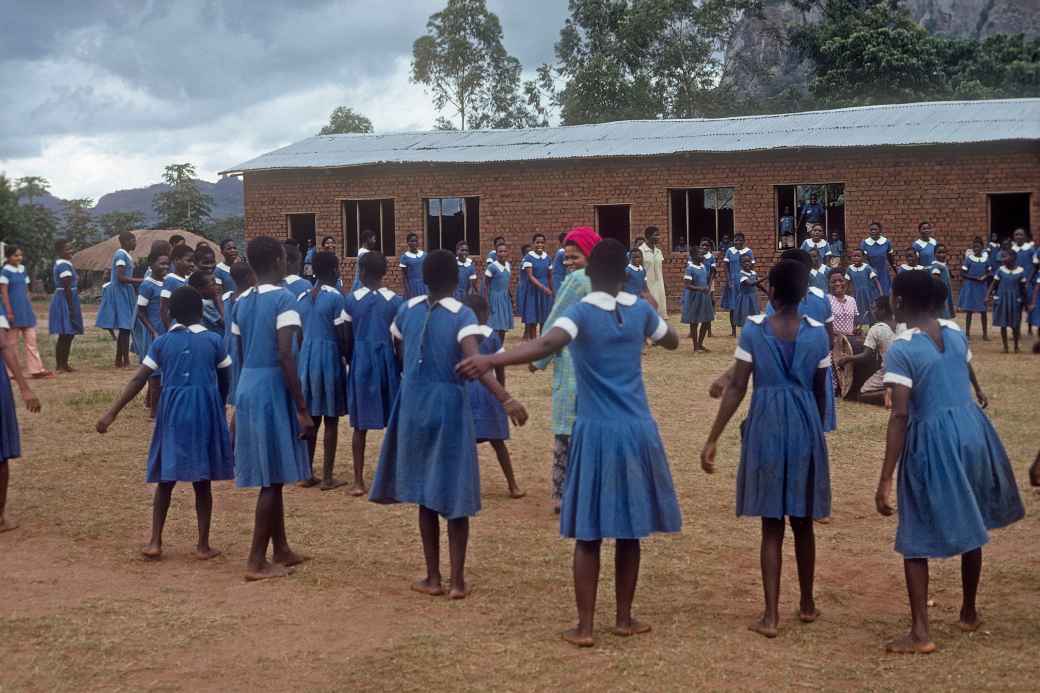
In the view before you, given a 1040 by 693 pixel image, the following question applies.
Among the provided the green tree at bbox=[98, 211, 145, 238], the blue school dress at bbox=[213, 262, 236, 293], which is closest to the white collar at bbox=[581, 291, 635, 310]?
the blue school dress at bbox=[213, 262, 236, 293]

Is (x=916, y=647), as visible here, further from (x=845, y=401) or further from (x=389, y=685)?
(x=845, y=401)

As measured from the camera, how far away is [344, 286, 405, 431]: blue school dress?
295 inches

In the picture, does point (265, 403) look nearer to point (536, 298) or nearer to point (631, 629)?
point (631, 629)

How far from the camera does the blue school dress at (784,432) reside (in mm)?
4832

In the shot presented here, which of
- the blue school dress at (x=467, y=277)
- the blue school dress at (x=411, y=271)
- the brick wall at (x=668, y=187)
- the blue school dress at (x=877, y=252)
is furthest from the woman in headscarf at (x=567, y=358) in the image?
the brick wall at (x=668, y=187)

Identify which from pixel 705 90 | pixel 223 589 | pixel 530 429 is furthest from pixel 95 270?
→ pixel 223 589

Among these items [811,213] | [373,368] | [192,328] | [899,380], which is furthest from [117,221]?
[899,380]

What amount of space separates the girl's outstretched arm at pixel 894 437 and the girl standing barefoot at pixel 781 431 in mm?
275

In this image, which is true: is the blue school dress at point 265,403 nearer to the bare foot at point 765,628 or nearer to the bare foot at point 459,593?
the bare foot at point 459,593

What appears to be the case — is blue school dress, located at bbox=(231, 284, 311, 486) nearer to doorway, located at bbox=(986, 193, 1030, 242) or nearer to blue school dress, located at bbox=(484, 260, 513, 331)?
blue school dress, located at bbox=(484, 260, 513, 331)

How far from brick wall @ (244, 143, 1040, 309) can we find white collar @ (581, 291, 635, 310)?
17.8m

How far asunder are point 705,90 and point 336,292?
1199 inches

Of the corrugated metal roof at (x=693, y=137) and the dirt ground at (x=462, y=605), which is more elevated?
the corrugated metal roof at (x=693, y=137)

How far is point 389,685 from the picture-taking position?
433 centimetres
